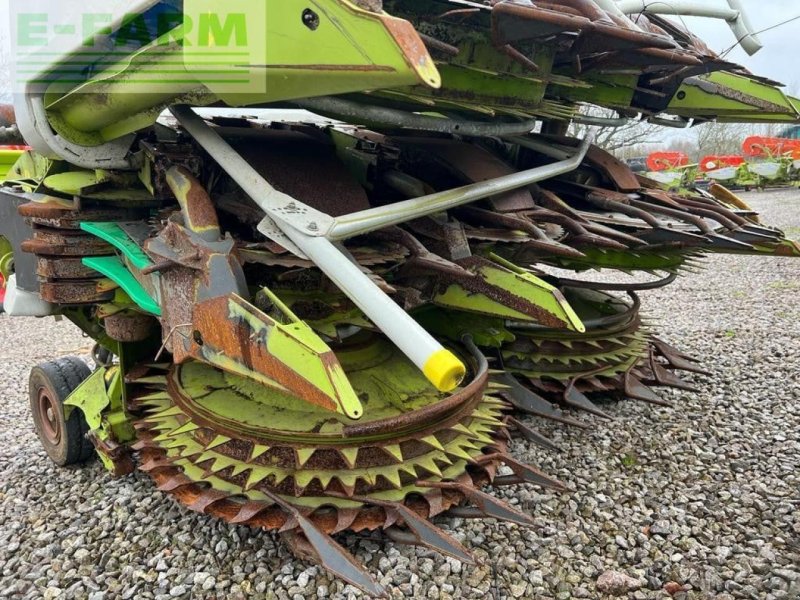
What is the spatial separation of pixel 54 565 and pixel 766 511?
2994 millimetres

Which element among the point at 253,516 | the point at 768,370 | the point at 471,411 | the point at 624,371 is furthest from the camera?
the point at 768,370

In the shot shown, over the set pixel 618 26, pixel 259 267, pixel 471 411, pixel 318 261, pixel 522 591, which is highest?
pixel 618 26

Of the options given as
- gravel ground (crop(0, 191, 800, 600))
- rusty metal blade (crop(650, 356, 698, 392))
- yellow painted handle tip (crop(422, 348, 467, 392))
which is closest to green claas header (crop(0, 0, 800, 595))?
yellow painted handle tip (crop(422, 348, 467, 392))

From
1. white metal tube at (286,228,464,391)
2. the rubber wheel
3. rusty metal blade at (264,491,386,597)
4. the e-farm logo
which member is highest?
the e-farm logo

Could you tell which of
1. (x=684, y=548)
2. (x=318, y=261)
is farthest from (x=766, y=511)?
(x=318, y=261)

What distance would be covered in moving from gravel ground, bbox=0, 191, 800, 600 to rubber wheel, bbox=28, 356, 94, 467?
0.12 metres

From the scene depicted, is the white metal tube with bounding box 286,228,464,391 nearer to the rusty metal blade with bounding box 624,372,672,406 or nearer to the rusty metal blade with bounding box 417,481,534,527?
the rusty metal blade with bounding box 417,481,534,527

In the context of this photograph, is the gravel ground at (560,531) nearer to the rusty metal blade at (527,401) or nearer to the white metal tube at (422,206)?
the rusty metal blade at (527,401)

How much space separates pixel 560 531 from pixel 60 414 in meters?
2.59

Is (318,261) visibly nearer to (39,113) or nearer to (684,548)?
(39,113)

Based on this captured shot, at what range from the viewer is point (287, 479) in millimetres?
2195

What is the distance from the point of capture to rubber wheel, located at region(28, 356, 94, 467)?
320 centimetres

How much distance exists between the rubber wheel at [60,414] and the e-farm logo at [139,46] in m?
1.62

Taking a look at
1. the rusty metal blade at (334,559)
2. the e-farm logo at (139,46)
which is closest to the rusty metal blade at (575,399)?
the rusty metal blade at (334,559)
